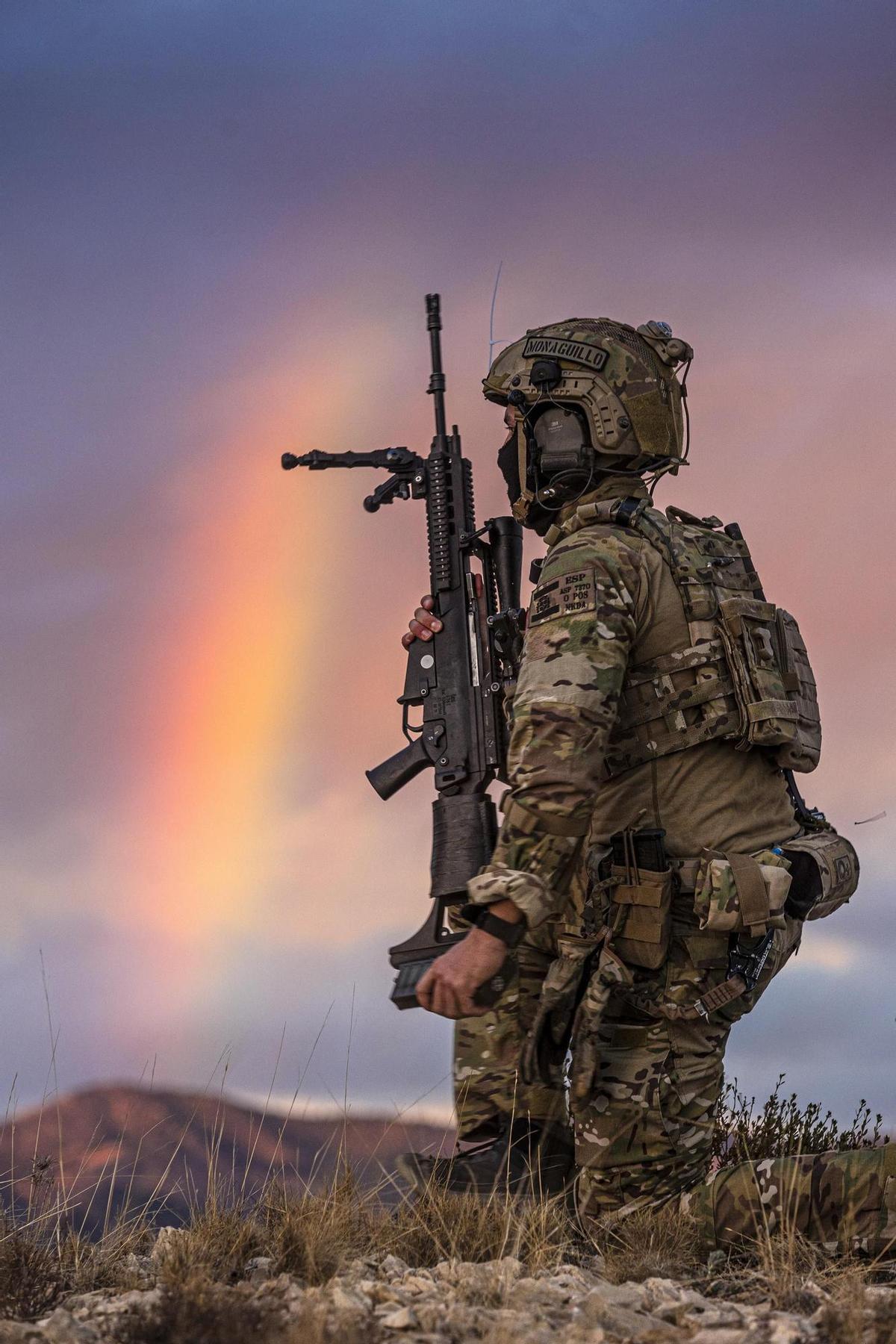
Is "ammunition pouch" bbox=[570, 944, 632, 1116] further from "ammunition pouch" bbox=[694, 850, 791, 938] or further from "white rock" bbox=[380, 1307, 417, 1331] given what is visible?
"white rock" bbox=[380, 1307, 417, 1331]

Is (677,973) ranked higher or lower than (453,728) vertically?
lower

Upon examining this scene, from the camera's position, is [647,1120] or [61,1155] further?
[61,1155]

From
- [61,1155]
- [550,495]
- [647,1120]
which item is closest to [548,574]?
[550,495]

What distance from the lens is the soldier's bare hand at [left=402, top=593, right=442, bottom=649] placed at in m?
8.28

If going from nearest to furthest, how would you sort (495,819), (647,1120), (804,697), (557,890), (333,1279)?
(333,1279) → (557,890) → (647,1120) → (804,697) → (495,819)

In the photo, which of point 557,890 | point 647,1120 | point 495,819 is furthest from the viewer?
point 495,819

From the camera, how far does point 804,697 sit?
19.0 feet

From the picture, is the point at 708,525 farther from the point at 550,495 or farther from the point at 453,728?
the point at 453,728

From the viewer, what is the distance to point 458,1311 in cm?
391

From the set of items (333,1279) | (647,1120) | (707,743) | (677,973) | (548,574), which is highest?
(548,574)

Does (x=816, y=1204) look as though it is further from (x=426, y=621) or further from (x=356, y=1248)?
(x=426, y=621)

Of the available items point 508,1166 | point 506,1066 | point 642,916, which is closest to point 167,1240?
point 508,1166

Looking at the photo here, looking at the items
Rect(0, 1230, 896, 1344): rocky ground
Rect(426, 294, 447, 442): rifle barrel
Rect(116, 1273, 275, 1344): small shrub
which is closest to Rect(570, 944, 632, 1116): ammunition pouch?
Rect(0, 1230, 896, 1344): rocky ground

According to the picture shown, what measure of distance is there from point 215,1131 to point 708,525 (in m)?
3.25
